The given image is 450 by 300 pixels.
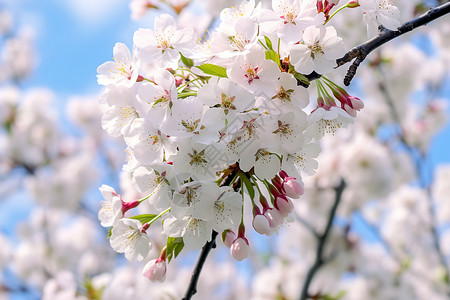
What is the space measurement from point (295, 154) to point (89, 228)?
810cm

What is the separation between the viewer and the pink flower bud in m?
1.13

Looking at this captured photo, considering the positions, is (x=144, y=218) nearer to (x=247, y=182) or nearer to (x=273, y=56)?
(x=247, y=182)

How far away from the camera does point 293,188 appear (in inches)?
44.8

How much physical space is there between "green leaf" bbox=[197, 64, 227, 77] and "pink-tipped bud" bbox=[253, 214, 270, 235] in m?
0.41

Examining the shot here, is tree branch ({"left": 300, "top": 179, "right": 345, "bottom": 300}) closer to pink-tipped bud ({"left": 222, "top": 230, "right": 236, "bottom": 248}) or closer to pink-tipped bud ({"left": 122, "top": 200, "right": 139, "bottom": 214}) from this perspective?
pink-tipped bud ({"left": 222, "top": 230, "right": 236, "bottom": 248})

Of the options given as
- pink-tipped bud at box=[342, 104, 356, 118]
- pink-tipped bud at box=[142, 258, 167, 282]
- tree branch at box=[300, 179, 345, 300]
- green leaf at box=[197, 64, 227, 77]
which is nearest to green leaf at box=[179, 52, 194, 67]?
green leaf at box=[197, 64, 227, 77]

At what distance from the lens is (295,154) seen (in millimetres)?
1131

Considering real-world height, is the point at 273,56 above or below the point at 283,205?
above

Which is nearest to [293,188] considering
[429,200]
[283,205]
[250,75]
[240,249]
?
[283,205]

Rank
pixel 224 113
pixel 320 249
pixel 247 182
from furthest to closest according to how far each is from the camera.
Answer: pixel 320 249
pixel 247 182
pixel 224 113

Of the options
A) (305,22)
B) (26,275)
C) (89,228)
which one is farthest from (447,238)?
(305,22)

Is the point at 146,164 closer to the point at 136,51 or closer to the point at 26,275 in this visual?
the point at 136,51

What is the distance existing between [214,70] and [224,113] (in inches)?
5.0

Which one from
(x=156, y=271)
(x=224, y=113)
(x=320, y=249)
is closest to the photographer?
(x=224, y=113)
